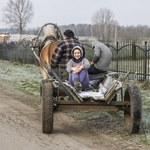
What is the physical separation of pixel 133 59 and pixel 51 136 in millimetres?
9880

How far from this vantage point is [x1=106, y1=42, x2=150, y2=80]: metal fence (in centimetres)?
1583

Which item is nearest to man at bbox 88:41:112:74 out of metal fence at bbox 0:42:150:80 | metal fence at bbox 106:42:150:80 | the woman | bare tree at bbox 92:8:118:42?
the woman

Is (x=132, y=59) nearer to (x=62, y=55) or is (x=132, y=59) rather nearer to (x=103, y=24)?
(x=62, y=55)

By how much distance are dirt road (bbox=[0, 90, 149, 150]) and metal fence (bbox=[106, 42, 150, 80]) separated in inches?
257

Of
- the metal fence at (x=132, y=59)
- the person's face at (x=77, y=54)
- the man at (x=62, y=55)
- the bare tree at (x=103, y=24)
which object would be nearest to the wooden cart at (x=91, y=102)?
the person's face at (x=77, y=54)

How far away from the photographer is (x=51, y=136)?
764 centimetres

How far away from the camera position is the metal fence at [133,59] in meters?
15.8

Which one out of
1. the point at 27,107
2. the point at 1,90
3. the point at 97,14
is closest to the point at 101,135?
the point at 27,107

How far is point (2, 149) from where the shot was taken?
6.72m

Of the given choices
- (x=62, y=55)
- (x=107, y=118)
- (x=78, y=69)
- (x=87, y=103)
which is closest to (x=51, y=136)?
(x=87, y=103)

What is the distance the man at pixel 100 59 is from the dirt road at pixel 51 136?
3.46 ft

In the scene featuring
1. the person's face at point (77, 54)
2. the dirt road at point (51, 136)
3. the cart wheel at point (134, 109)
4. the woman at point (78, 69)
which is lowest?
the dirt road at point (51, 136)

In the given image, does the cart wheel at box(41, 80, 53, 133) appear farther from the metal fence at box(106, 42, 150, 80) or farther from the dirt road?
the metal fence at box(106, 42, 150, 80)

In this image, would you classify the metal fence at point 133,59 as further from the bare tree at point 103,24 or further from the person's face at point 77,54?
the bare tree at point 103,24
